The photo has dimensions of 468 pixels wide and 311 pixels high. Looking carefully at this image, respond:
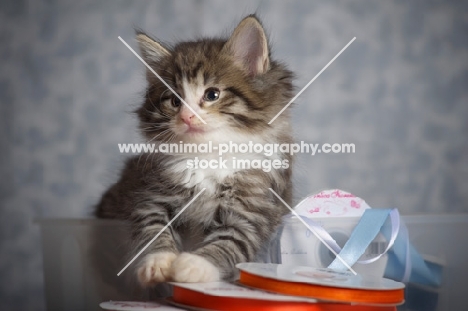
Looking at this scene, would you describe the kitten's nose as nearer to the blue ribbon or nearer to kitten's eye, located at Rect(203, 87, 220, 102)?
kitten's eye, located at Rect(203, 87, 220, 102)

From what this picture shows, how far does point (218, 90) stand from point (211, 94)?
0.06ft

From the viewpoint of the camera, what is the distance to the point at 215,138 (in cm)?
117

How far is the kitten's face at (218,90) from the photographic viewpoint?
1.16 m

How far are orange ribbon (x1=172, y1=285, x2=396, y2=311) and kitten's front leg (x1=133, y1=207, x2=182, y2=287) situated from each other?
0.30 feet

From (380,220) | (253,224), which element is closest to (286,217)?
(253,224)

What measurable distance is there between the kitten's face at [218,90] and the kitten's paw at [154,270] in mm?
269

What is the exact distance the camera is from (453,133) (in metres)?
1.71

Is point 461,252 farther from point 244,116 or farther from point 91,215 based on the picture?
point 91,215

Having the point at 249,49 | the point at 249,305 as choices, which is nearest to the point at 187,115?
the point at 249,49

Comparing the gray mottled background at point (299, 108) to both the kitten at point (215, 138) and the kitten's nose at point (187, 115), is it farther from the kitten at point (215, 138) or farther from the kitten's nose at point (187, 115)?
the kitten's nose at point (187, 115)

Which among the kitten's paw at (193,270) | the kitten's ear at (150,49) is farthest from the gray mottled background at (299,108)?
the kitten's paw at (193,270)

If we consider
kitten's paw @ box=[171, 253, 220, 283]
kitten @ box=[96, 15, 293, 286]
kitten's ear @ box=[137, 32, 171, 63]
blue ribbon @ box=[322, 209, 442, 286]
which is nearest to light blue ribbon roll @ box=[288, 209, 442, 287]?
blue ribbon @ box=[322, 209, 442, 286]

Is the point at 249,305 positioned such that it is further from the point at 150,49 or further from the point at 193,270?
the point at 150,49

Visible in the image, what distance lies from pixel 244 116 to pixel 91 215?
0.68 metres
